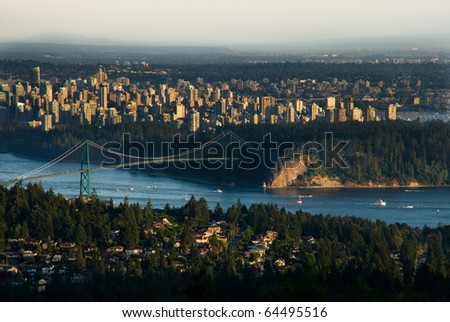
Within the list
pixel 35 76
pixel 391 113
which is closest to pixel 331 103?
pixel 391 113

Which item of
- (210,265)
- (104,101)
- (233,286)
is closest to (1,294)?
(233,286)

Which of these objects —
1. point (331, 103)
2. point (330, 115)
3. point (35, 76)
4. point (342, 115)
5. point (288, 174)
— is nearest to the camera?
point (288, 174)

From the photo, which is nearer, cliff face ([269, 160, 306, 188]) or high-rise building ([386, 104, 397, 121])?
cliff face ([269, 160, 306, 188])

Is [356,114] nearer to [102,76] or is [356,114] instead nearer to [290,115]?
[290,115]

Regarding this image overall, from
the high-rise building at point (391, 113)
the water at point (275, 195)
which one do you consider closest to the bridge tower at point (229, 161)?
the water at point (275, 195)

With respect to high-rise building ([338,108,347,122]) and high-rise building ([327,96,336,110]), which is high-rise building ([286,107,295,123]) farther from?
high-rise building ([338,108,347,122])

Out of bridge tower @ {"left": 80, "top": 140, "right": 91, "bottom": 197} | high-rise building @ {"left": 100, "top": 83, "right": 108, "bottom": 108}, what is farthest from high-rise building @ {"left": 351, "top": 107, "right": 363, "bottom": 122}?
bridge tower @ {"left": 80, "top": 140, "right": 91, "bottom": 197}

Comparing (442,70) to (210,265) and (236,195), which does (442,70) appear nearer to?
(236,195)
